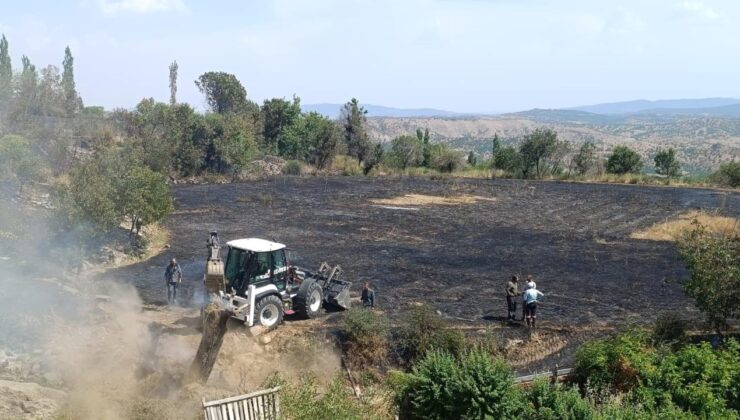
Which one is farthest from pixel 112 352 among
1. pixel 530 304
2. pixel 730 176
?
pixel 730 176

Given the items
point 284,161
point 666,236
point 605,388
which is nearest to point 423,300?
point 605,388

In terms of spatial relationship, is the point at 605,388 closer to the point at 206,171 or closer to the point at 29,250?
the point at 29,250

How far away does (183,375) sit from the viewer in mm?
12125

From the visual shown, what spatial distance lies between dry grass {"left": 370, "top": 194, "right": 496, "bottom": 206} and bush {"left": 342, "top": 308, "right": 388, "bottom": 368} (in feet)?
83.0

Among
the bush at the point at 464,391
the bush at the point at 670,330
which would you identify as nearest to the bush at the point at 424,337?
the bush at the point at 464,391

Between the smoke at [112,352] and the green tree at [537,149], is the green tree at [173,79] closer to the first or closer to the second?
the green tree at [537,149]

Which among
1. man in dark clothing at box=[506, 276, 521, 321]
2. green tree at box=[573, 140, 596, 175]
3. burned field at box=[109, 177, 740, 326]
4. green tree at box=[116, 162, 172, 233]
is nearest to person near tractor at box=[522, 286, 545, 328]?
man in dark clothing at box=[506, 276, 521, 321]

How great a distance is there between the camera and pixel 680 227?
31.9m

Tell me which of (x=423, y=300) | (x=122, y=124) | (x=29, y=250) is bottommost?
(x=423, y=300)

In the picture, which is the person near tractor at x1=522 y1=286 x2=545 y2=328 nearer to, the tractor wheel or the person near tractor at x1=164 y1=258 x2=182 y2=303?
the tractor wheel

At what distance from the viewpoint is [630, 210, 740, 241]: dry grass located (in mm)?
30312

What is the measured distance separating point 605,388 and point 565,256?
15.5m

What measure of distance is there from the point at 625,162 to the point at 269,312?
51327mm

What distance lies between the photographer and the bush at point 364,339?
14.5 m
